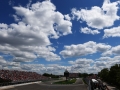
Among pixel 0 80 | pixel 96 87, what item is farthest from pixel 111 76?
pixel 0 80

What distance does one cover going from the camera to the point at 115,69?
47562 mm

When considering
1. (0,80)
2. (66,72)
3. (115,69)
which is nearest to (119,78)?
(115,69)

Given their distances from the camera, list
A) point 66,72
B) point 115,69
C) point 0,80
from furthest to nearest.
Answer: point 66,72 < point 115,69 < point 0,80

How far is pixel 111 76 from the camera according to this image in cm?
4894

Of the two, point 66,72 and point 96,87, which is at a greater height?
point 66,72

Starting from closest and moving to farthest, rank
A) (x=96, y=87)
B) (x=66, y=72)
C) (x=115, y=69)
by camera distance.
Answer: (x=96, y=87) < (x=115, y=69) < (x=66, y=72)

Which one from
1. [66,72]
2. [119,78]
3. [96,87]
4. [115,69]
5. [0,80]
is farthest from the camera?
[66,72]

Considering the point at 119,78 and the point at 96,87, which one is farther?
the point at 119,78

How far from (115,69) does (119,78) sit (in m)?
11.9

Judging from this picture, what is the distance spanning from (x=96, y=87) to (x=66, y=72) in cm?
5554

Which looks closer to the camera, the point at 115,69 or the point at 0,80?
the point at 0,80

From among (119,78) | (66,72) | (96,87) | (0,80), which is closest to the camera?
(96,87)

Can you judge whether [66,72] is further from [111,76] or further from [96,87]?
[96,87]

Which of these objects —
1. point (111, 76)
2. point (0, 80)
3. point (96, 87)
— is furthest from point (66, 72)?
point (96, 87)
